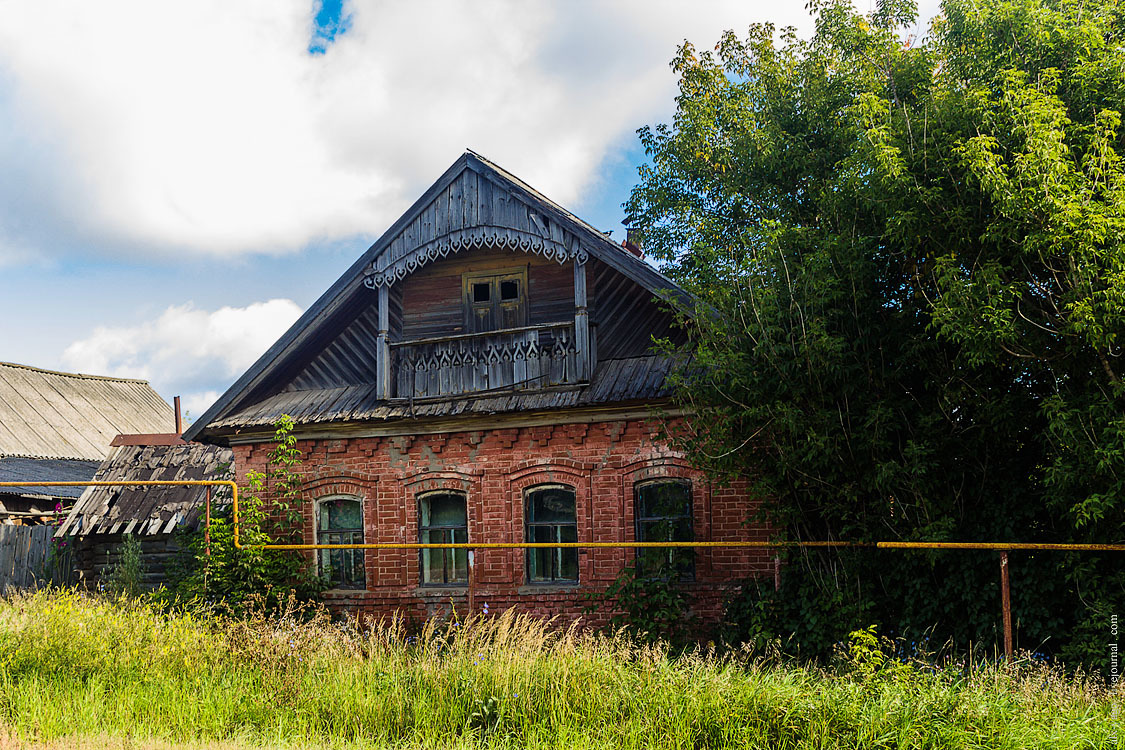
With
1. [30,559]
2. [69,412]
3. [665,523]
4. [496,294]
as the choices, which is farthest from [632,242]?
[69,412]

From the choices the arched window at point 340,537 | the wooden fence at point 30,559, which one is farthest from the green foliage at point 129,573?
the arched window at point 340,537

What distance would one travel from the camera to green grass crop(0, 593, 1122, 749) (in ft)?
19.9

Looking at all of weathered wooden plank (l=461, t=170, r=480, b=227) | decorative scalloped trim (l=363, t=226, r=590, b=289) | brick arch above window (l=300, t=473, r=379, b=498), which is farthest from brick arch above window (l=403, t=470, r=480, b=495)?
weathered wooden plank (l=461, t=170, r=480, b=227)

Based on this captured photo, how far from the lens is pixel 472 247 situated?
1277 centimetres

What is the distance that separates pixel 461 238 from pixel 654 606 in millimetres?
5486

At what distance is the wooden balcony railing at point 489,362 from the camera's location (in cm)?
1221

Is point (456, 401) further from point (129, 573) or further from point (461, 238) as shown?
point (129, 573)

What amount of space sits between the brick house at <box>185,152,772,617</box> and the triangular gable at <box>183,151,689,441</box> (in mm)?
24

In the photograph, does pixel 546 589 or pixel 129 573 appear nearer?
pixel 546 589

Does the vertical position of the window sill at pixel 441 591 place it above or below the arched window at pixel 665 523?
below

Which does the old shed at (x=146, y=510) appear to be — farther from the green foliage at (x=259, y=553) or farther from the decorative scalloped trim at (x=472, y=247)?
the decorative scalloped trim at (x=472, y=247)

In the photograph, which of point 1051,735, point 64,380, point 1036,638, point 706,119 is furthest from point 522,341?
point 64,380

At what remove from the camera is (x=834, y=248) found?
8945 mm

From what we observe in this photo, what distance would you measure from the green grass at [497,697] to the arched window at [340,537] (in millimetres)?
4030
